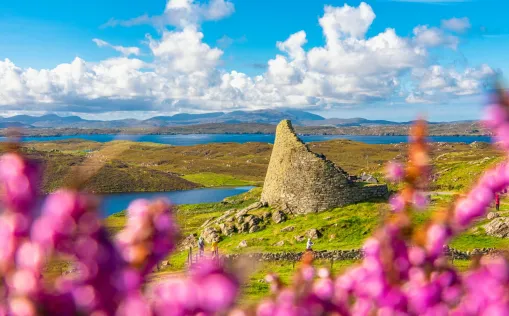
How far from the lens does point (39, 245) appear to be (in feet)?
5.00

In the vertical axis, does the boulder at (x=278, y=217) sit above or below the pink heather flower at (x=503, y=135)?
below

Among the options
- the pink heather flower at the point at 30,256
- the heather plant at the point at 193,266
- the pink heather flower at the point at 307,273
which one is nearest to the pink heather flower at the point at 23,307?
the heather plant at the point at 193,266

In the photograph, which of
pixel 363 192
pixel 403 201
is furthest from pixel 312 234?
pixel 403 201

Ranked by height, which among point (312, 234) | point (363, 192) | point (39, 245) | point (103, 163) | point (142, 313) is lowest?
point (312, 234)

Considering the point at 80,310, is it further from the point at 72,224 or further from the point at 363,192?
the point at 363,192

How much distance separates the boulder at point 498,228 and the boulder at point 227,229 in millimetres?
17338

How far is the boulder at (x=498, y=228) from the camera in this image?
1142 inches

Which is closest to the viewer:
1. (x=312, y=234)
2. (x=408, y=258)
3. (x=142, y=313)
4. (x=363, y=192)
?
(x=142, y=313)

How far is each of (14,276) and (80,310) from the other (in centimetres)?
23

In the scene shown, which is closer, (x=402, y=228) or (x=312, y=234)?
(x=402, y=228)

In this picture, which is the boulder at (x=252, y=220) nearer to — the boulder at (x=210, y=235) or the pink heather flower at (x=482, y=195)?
the boulder at (x=210, y=235)

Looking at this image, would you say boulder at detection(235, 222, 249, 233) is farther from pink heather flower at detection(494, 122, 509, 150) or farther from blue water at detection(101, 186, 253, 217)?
blue water at detection(101, 186, 253, 217)

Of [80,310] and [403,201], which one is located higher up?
[403,201]

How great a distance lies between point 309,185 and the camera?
121 ft
